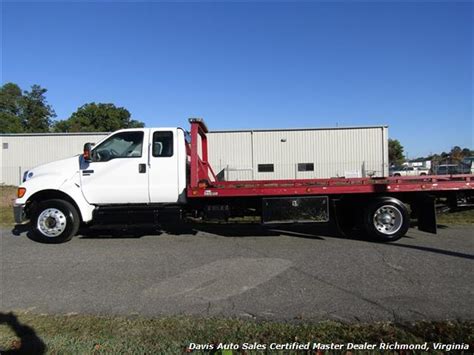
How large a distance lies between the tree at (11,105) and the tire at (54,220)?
233ft

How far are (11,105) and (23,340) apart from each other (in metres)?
87.5

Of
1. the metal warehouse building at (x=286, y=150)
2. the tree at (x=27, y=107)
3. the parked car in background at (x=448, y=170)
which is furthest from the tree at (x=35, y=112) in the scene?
the parked car in background at (x=448, y=170)

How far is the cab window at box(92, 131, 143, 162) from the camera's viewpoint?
30.3 ft

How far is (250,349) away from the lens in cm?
372

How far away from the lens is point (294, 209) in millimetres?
9055

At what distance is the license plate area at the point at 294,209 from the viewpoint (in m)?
9.05

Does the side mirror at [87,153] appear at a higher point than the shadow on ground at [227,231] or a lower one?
higher

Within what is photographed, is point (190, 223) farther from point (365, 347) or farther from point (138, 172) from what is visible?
point (365, 347)

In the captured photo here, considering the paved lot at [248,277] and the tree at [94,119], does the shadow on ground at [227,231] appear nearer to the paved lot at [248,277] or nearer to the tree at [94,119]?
the paved lot at [248,277]

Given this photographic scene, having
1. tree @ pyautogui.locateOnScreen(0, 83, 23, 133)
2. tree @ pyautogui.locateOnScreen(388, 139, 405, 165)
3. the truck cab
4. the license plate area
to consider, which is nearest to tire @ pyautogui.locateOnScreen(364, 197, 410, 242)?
the license plate area

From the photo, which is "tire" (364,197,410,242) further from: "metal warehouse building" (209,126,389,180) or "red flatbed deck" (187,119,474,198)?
"metal warehouse building" (209,126,389,180)

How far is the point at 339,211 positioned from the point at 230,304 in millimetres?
5066

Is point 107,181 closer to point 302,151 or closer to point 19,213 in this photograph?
point 19,213

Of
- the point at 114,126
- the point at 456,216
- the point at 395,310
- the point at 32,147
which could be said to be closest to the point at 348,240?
the point at 395,310
